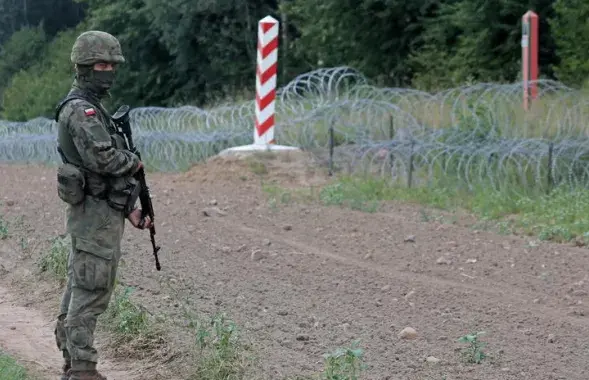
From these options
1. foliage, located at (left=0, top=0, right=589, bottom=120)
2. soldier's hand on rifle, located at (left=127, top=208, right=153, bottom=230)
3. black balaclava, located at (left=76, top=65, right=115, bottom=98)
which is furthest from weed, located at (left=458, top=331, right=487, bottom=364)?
foliage, located at (left=0, top=0, right=589, bottom=120)

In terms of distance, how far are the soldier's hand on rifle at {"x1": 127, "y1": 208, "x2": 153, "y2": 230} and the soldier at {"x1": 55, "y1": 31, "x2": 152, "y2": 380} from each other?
0.30 feet

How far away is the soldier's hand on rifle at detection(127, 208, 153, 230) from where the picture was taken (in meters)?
6.48

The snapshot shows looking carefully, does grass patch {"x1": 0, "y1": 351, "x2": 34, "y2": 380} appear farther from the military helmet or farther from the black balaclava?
the military helmet

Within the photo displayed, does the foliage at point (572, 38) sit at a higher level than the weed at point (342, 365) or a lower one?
higher

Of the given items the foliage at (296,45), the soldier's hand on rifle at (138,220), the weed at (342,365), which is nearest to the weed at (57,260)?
the soldier's hand on rifle at (138,220)

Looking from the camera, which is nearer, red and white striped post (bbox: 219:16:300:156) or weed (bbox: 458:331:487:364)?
weed (bbox: 458:331:487:364)

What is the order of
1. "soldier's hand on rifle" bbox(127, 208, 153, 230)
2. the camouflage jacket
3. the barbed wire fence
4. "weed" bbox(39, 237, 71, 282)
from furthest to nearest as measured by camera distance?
1. the barbed wire fence
2. "weed" bbox(39, 237, 71, 282)
3. "soldier's hand on rifle" bbox(127, 208, 153, 230)
4. the camouflage jacket

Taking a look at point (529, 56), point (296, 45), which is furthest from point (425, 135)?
point (296, 45)

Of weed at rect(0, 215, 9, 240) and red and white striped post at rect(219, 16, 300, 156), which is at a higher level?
red and white striped post at rect(219, 16, 300, 156)

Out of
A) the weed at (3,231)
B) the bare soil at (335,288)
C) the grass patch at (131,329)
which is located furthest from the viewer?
the weed at (3,231)

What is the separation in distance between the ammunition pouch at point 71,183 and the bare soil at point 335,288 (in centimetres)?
123

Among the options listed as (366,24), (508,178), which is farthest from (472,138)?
(366,24)

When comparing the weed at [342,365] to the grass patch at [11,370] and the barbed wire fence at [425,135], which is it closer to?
the grass patch at [11,370]

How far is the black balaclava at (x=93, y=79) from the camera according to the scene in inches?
248
